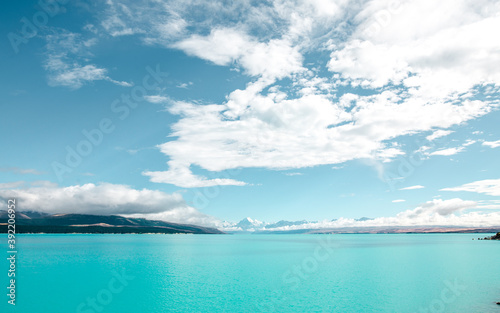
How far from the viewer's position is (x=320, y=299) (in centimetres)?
5197

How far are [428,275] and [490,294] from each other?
2233 centimetres

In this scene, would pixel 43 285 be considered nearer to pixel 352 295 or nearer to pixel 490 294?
pixel 352 295

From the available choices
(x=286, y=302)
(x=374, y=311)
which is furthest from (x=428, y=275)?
(x=286, y=302)

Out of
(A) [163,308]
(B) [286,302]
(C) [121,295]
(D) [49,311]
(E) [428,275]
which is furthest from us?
(E) [428,275]

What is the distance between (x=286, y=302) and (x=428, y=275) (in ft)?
154

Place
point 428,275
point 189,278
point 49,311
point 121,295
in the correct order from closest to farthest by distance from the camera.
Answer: point 49,311, point 121,295, point 189,278, point 428,275

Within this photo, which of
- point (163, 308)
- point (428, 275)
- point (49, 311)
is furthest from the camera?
point (428, 275)

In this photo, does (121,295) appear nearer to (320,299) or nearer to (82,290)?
(82,290)

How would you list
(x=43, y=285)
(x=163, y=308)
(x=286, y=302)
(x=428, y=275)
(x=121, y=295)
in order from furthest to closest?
1. (x=428, y=275)
2. (x=43, y=285)
3. (x=121, y=295)
4. (x=286, y=302)
5. (x=163, y=308)

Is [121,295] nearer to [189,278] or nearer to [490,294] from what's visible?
[189,278]

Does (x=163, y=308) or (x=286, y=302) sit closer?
(x=163, y=308)

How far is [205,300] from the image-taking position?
50.7 m

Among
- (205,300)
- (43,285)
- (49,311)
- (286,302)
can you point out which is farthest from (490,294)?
(43,285)

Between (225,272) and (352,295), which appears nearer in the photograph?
(352,295)
